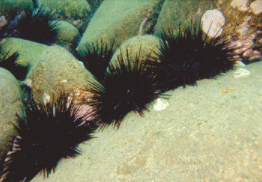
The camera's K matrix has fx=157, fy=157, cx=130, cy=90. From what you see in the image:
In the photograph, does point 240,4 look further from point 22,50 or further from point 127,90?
point 22,50

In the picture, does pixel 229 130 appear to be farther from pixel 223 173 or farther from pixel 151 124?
pixel 151 124

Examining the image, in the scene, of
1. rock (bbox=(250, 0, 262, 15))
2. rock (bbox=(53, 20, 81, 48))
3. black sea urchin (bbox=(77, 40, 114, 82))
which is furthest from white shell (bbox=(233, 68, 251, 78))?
rock (bbox=(53, 20, 81, 48))

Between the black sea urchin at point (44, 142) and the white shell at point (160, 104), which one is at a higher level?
the black sea urchin at point (44, 142)

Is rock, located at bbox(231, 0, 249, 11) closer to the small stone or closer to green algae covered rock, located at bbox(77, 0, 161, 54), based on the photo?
the small stone

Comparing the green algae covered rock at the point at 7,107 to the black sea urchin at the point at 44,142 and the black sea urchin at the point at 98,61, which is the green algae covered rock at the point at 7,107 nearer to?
the black sea urchin at the point at 44,142

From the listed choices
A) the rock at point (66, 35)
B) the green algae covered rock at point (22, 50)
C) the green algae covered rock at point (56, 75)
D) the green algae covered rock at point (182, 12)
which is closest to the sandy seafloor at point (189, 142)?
the green algae covered rock at point (56, 75)

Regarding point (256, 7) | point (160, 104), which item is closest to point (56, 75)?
point (160, 104)
